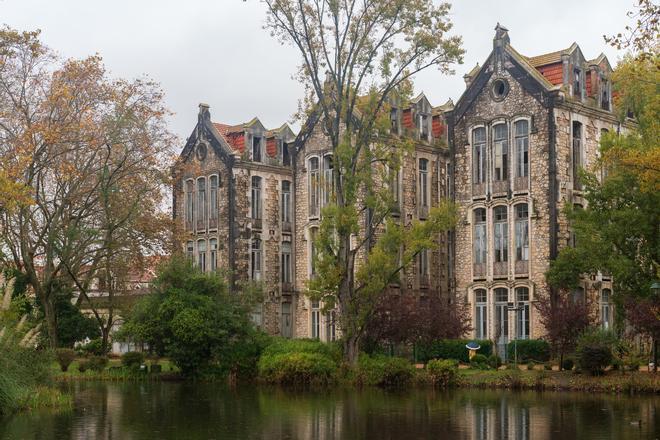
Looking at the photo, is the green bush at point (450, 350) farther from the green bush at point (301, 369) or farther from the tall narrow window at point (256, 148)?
the tall narrow window at point (256, 148)

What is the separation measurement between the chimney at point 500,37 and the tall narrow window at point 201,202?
772 inches

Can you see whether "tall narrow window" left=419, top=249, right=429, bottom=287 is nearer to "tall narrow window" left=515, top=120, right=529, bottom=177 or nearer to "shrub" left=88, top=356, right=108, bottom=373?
"tall narrow window" left=515, top=120, right=529, bottom=177

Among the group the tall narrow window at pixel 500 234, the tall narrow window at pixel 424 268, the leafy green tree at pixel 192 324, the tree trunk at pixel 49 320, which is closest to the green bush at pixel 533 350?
the tall narrow window at pixel 500 234

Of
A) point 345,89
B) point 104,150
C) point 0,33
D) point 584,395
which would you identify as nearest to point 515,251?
point 345,89

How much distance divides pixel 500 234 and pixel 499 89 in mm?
6633

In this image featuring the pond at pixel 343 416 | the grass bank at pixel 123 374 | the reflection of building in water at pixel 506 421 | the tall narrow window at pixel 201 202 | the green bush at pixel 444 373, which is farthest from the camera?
the tall narrow window at pixel 201 202

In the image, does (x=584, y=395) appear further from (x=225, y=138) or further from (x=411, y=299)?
(x=225, y=138)

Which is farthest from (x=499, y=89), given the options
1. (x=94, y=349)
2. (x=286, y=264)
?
(x=94, y=349)

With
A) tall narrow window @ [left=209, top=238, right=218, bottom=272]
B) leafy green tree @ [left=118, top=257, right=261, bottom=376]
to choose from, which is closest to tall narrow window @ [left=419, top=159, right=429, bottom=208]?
tall narrow window @ [left=209, top=238, right=218, bottom=272]

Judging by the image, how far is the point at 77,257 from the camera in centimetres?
4697

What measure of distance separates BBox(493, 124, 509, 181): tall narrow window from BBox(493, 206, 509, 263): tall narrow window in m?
1.48

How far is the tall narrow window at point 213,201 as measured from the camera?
186 ft

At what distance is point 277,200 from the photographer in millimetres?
56250

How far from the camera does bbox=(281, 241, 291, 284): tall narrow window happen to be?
56.0m
